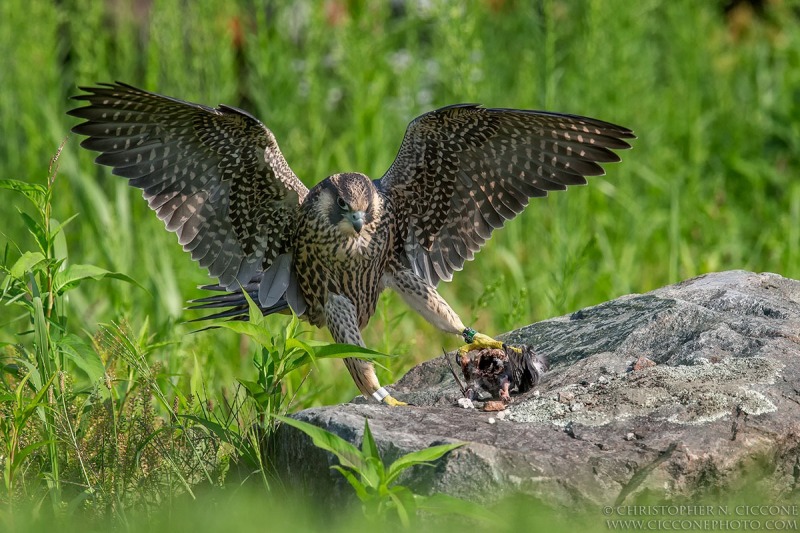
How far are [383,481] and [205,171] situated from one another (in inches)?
86.8

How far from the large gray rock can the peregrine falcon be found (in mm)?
716

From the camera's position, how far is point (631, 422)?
338 cm

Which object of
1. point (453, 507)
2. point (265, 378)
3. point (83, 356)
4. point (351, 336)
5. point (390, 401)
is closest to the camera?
point (453, 507)

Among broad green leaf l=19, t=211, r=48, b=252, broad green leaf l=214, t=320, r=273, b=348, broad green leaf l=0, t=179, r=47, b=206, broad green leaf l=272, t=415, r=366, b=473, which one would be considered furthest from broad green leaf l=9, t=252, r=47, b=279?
broad green leaf l=272, t=415, r=366, b=473

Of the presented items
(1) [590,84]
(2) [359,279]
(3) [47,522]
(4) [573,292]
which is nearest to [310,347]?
(3) [47,522]

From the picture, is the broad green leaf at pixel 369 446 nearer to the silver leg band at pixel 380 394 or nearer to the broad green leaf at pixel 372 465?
the broad green leaf at pixel 372 465

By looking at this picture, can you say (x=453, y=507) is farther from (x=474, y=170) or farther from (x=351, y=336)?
(x=474, y=170)

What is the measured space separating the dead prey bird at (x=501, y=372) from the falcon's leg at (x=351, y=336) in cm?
40

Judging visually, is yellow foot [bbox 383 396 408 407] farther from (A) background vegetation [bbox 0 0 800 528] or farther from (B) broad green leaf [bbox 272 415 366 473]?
(B) broad green leaf [bbox 272 415 366 473]

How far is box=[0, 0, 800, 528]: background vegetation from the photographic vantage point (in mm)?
Answer: 5957

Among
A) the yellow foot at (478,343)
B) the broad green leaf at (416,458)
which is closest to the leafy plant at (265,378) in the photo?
the broad green leaf at (416,458)

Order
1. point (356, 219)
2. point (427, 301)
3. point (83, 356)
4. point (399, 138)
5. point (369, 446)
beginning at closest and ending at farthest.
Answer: point (369, 446) < point (83, 356) < point (356, 219) < point (427, 301) < point (399, 138)

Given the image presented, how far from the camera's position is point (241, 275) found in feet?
16.1

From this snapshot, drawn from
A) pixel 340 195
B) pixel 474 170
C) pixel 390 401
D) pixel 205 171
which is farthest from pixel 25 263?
pixel 474 170
